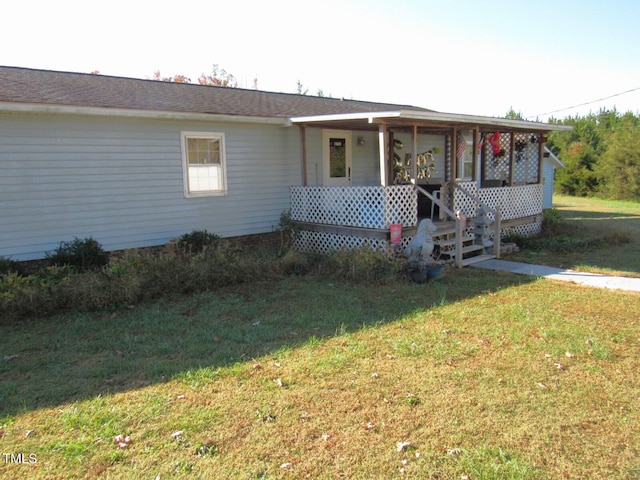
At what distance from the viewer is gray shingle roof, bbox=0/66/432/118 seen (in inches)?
330

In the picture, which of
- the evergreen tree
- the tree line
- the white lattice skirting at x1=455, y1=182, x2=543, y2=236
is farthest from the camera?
the tree line

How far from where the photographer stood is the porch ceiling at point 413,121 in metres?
8.63

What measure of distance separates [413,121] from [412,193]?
1.39 metres

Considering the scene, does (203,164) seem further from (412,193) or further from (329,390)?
(329,390)

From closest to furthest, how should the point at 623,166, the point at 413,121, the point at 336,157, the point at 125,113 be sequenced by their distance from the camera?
the point at 125,113, the point at 413,121, the point at 336,157, the point at 623,166

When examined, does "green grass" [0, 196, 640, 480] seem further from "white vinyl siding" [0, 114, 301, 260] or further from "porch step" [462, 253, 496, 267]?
"porch step" [462, 253, 496, 267]

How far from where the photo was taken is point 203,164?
33.0 ft

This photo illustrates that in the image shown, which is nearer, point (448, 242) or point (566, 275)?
point (566, 275)

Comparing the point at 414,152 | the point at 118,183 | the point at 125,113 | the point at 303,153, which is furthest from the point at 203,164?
the point at 414,152

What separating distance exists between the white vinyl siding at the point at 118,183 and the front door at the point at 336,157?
1358mm

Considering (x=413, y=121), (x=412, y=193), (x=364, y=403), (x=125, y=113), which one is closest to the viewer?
(x=364, y=403)

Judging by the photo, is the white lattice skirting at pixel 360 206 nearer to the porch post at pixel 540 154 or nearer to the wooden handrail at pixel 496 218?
the wooden handrail at pixel 496 218

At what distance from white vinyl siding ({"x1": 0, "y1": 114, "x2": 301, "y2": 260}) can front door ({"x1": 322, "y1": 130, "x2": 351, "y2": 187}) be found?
1.36 m

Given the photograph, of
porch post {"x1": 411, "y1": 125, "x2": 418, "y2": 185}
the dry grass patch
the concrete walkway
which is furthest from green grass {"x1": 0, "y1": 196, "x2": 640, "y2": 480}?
porch post {"x1": 411, "y1": 125, "x2": 418, "y2": 185}
